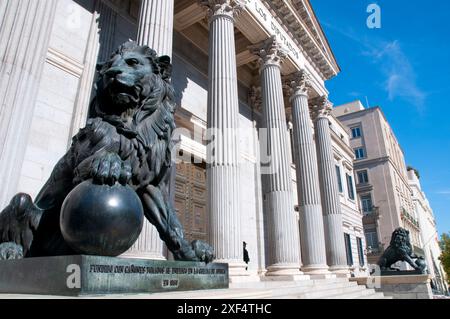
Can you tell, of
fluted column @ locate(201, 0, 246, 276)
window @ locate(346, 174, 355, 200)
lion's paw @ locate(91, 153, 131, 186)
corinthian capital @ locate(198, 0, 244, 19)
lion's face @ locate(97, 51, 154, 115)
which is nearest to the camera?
lion's paw @ locate(91, 153, 131, 186)

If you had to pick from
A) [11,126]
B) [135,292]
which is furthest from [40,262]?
[11,126]

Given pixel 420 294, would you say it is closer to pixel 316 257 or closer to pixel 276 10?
pixel 316 257

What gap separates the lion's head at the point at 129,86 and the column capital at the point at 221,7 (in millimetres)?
8929

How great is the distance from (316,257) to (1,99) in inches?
494

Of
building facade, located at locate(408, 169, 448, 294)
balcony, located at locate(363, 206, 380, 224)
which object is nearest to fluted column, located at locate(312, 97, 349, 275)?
balcony, located at locate(363, 206, 380, 224)

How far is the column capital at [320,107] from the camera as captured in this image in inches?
737

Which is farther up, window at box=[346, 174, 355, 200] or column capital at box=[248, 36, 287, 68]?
column capital at box=[248, 36, 287, 68]

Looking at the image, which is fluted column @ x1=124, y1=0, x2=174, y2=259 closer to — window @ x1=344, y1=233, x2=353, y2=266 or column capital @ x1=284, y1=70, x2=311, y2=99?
column capital @ x1=284, y1=70, x2=311, y2=99

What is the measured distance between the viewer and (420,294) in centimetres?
1212

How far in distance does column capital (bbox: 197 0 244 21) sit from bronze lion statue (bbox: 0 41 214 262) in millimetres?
8908

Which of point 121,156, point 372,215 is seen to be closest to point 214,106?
point 121,156

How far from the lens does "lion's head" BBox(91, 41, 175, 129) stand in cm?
294

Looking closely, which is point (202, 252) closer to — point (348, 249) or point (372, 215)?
point (348, 249)

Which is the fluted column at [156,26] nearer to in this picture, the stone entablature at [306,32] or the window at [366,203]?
the stone entablature at [306,32]
